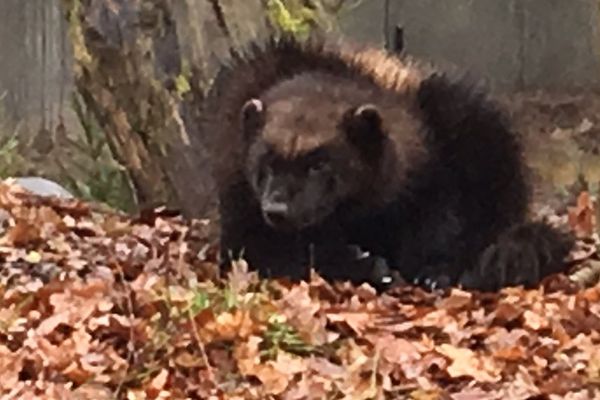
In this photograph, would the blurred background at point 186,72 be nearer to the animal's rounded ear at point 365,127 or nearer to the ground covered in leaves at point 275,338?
the animal's rounded ear at point 365,127

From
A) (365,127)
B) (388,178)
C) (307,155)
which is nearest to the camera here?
(307,155)

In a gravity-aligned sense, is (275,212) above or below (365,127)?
below

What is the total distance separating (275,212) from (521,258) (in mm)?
965

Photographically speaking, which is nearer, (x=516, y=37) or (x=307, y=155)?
(x=307, y=155)

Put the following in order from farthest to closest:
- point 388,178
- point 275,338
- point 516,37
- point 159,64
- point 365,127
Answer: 1. point 516,37
2. point 159,64
3. point 388,178
4. point 365,127
5. point 275,338

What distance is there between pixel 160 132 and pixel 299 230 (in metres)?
1.66

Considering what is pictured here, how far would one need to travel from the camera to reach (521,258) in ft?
21.8

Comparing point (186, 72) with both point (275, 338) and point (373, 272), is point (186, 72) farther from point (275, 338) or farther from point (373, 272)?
point (275, 338)

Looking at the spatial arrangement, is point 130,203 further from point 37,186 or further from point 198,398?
point 198,398

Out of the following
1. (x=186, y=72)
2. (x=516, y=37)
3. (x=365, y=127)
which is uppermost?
(x=516, y=37)

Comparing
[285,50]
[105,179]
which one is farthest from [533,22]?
[285,50]

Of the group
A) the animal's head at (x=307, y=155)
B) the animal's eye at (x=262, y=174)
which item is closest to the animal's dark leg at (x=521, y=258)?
the animal's head at (x=307, y=155)

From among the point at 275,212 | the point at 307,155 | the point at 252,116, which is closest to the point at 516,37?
the point at 252,116

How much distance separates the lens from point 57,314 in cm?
546
